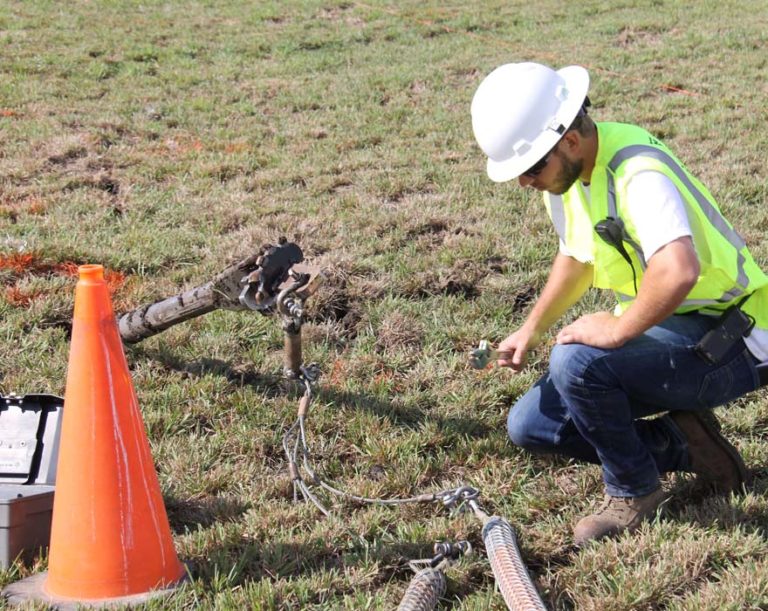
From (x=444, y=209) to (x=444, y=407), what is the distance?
2.76 m

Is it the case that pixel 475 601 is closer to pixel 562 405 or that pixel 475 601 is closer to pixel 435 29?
pixel 562 405

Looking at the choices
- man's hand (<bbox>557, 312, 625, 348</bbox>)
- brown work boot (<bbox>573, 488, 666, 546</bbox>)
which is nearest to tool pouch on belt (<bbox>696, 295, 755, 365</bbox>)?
man's hand (<bbox>557, 312, 625, 348</bbox>)

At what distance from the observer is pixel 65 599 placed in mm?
3094

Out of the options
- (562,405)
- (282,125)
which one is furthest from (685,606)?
(282,125)

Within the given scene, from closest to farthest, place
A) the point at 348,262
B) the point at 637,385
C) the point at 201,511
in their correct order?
the point at 637,385 < the point at 201,511 < the point at 348,262

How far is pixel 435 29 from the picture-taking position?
14.4m

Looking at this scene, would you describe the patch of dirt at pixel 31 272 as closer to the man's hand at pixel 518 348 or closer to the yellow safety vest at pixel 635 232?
the man's hand at pixel 518 348

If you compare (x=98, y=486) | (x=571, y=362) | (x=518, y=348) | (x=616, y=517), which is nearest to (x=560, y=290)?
(x=518, y=348)

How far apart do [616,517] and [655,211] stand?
3.77ft

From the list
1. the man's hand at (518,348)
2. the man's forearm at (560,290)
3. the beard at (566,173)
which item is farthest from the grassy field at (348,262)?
the beard at (566,173)

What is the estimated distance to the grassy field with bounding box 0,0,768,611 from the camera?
337 cm

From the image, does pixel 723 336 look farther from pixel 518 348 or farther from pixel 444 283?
pixel 444 283

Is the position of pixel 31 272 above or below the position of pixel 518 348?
below

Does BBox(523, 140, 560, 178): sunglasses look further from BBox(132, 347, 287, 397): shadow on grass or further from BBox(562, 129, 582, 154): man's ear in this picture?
BBox(132, 347, 287, 397): shadow on grass
